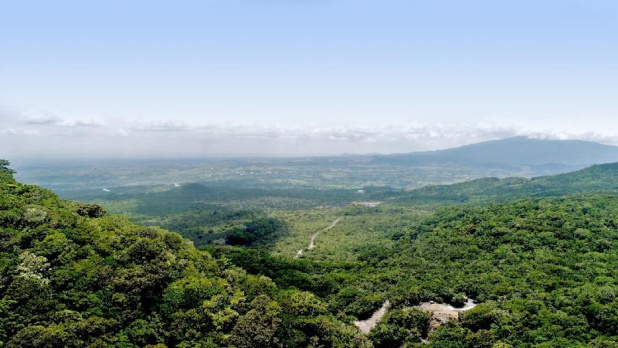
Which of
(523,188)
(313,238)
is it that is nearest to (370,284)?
(313,238)

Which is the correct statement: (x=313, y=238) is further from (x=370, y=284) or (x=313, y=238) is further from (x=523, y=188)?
(x=523, y=188)

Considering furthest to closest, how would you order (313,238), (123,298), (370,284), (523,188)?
(523,188) → (313,238) → (370,284) → (123,298)

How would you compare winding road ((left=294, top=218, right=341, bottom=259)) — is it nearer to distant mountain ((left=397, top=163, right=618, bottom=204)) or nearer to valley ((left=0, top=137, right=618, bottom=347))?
valley ((left=0, top=137, right=618, bottom=347))

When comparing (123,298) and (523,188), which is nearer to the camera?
(123,298)

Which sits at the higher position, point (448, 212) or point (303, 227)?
point (448, 212)

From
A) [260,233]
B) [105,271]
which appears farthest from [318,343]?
[260,233]

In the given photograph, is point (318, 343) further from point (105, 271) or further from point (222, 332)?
point (105, 271)

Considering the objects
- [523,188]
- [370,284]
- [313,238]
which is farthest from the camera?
[523,188]

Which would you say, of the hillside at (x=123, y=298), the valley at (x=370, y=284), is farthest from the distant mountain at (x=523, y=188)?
the hillside at (x=123, y=298)
